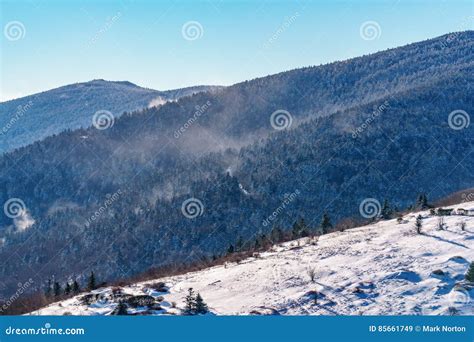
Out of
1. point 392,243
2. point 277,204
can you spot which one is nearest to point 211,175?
point 277,204

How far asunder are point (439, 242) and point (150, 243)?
10367 cm

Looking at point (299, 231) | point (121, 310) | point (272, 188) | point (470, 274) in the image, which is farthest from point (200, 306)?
point (272, 188)

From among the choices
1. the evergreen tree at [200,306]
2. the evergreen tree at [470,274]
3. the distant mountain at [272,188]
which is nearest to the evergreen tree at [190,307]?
the evergreen tree at [200,306]

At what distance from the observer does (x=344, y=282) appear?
3738 cm

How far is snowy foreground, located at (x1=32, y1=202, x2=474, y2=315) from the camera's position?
111ft

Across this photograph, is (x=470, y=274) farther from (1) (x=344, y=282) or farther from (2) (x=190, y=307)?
(2) (x=190, y=307)

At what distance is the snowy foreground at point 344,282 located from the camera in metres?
33.8

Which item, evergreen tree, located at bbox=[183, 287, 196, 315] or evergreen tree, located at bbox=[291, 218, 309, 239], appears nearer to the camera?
evergreen tree, located at bbox=[183, 287, 196, 315]

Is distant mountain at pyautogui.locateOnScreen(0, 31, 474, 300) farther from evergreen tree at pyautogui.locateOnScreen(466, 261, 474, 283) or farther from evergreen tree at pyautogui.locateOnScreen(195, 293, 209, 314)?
evergreen tree at pyautogui.locateOnScreen(466, 261, 474, 283)

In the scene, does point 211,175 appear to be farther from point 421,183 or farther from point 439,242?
point 439,242

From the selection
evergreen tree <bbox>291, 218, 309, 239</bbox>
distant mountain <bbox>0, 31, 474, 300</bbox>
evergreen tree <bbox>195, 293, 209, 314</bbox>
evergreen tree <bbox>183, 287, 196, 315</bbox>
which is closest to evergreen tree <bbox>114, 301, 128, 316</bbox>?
evergreen tree <bbox>183, 287, 196, 315</bbox>

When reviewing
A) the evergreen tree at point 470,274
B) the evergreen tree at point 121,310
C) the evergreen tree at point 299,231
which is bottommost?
the evergreen tree at point 470,274

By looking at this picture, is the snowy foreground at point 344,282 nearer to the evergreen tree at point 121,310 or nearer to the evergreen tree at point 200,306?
the evergreen tree at point 200,306

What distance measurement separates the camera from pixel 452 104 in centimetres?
17225
